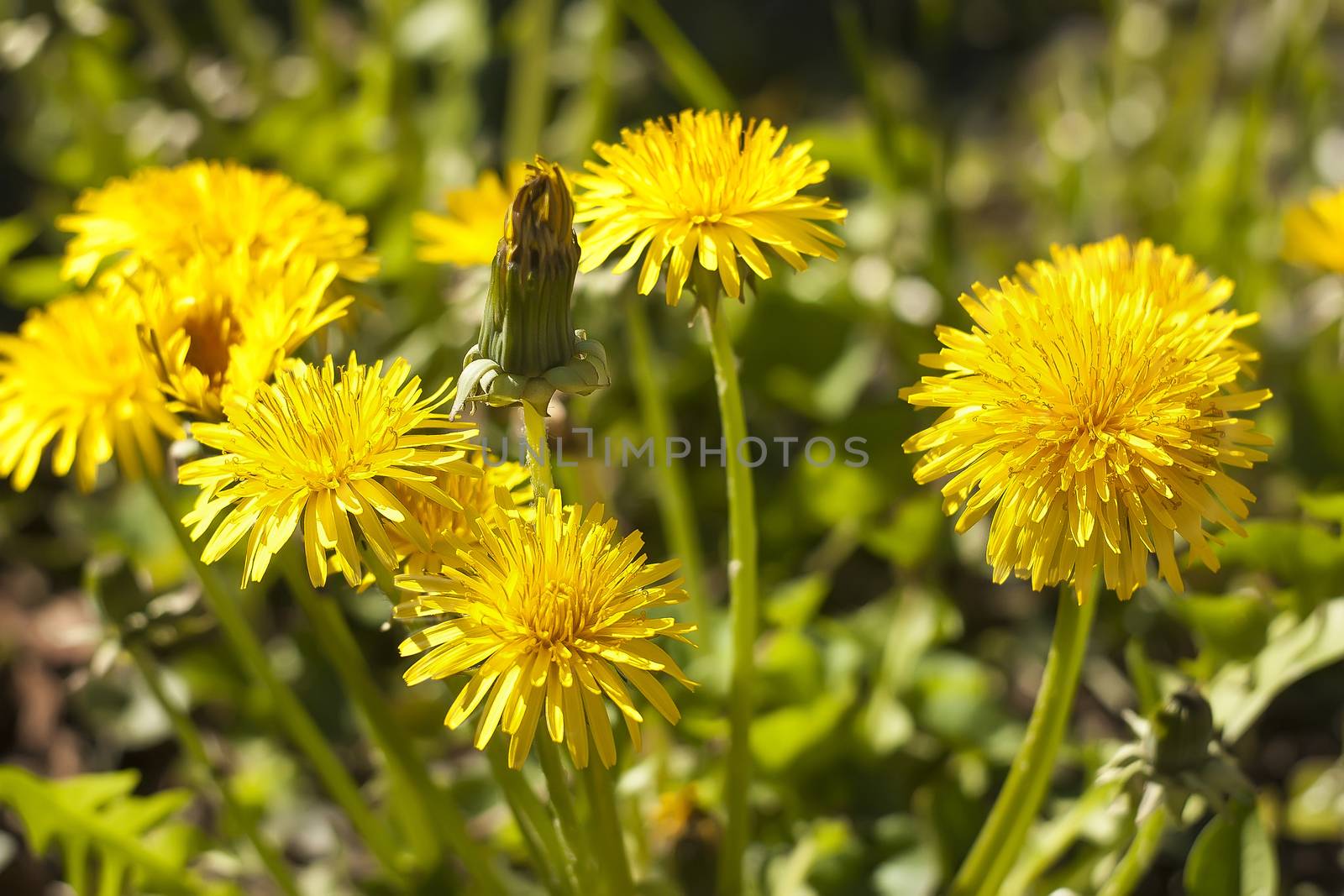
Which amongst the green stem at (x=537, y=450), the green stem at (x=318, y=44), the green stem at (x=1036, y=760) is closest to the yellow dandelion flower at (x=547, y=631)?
the green stem at (x=537, y=450)

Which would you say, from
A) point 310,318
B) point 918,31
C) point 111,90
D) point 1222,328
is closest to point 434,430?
point 310,318

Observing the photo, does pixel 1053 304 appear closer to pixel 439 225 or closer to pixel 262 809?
pixel 439 225

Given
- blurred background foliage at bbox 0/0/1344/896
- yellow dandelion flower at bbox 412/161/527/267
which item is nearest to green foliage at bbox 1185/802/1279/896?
blurred background foliage at bbox 0/0/1344/896

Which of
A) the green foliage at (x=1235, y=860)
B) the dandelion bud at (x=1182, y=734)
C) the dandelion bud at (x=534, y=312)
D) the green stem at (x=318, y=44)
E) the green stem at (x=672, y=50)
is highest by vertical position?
the green stem at (x=318, y=44)

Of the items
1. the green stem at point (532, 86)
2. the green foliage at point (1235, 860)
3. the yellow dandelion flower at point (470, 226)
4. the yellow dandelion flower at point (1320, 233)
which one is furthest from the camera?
the green stem at point (532, 86)

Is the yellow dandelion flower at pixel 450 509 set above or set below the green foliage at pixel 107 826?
above

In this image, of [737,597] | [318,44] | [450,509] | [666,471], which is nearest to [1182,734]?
[737,597]

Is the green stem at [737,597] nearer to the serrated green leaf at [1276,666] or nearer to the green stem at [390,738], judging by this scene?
the green stem at [390,738]
